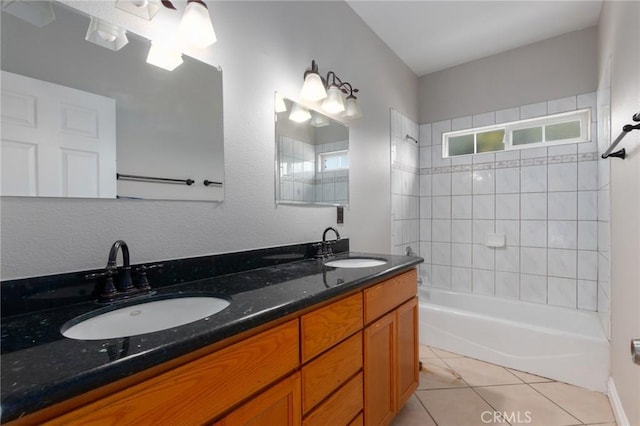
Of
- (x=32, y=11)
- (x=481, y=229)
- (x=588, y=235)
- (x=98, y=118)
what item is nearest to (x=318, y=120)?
(x=98, y=118)

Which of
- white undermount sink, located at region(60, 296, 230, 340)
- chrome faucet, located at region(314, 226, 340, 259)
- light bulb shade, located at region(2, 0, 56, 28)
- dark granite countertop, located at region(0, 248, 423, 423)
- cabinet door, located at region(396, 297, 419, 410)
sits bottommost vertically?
cabinet door, located at region(396, 297, 419, 410)

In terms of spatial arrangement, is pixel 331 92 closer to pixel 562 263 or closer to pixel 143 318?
pixel 143 318

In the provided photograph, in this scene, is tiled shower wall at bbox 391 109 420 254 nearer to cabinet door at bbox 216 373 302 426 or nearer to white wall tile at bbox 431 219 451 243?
white wall tile at bbox 431 219 451 243

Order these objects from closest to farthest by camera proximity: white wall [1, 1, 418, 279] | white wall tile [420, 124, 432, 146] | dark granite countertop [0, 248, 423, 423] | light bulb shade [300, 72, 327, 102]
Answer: dark granite countertop [0, 248, 423, 423] → white wall [1, 1, 418, 279] → light bulb shade [300, 72, 327, 102] → white wall tile [420, 124, 432, 146]

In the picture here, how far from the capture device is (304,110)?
1.86 metres

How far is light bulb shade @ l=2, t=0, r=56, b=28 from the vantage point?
2.73ft

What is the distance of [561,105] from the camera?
8.55ft

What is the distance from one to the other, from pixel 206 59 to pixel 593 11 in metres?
2.87

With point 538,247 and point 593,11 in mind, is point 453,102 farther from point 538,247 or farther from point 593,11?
point 538,247

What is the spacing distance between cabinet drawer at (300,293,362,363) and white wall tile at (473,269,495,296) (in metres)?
2.25

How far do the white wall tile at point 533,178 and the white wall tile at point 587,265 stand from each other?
2.01 feet

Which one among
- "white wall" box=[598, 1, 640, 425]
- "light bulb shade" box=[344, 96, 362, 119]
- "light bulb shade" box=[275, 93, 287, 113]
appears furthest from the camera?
"light bulb shade" box=[344, 96, 362, 119]

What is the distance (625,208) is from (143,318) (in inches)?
84.7

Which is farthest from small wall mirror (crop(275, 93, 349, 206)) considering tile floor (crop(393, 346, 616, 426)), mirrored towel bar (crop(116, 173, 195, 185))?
tile floor (crop(393, 346, 616, 426))
